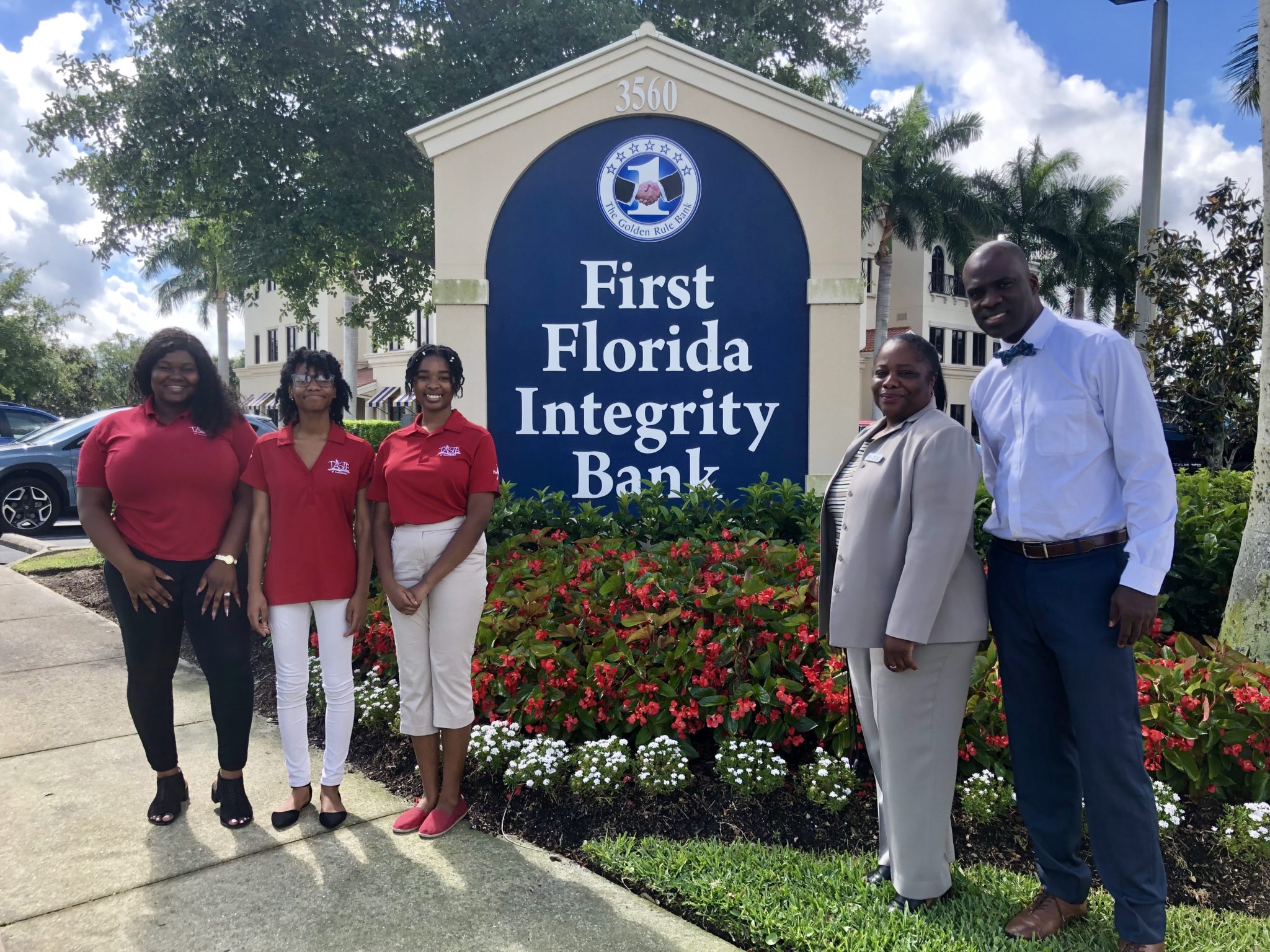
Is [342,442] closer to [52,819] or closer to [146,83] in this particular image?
[52,819]

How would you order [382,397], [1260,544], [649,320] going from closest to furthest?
[1260,544] < [649,320] < [382,397]

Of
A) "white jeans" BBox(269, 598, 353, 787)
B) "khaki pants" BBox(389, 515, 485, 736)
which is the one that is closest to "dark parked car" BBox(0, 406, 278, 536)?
"white jeans" BBox(269, 598, 353, 787)

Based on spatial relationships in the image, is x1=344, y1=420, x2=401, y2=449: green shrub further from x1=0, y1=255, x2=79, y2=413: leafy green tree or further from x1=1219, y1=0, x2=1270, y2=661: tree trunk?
x1=1219, y1=0, x2=1270, y2=661: tree trunk

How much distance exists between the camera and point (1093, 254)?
28.6m

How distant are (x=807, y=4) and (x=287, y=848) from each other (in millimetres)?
15291

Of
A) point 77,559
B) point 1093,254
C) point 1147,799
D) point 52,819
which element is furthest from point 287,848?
point 1093,254

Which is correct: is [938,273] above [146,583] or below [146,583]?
above

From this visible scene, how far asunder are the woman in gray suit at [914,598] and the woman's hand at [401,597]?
1440 mm

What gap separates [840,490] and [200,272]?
43645 mm

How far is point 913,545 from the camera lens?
95.5 inches

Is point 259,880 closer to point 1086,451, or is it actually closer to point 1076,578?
point 1076,578

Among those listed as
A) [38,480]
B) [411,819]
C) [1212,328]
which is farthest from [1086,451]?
[38,480]

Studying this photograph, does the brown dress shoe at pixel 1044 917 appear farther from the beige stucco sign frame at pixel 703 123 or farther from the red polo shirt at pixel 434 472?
the beige stucco sign frame at pixel 703 123

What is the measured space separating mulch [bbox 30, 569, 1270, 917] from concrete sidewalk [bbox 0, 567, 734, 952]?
0.19 meters
